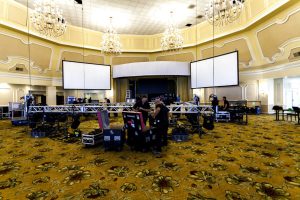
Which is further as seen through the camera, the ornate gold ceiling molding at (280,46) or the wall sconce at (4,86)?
the wall sconce at (4,86)

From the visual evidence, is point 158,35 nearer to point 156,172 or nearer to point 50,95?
point 50,95

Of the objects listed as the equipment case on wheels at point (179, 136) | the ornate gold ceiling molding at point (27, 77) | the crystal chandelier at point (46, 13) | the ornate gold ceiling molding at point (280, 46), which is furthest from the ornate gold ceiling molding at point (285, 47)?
the ornate gold ceiling molding at point (27, 77)

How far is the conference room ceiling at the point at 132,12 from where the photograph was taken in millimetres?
9383

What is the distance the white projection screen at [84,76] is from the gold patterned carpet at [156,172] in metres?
5.87

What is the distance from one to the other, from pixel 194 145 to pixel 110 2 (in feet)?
29.1

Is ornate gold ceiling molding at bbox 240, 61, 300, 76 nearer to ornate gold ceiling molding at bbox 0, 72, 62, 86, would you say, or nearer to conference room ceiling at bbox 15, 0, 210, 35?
conference room ceiling at bbox 15, 0, 210, 35

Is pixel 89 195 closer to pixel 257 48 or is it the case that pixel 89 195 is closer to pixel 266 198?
pixel 266 198

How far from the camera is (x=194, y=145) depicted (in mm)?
4160

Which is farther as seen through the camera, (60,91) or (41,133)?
(60,91)

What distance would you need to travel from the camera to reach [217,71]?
10.2 metres

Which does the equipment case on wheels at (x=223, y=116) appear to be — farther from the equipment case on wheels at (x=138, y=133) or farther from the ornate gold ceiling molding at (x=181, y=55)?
the ornate gold ceiling molding at (x=181, y=55)

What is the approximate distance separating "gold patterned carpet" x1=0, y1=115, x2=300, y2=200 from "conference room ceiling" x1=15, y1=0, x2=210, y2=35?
8.44m

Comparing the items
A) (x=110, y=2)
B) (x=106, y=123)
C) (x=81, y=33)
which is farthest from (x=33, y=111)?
(x=81, y=33)

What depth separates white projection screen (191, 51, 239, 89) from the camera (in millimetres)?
9250
